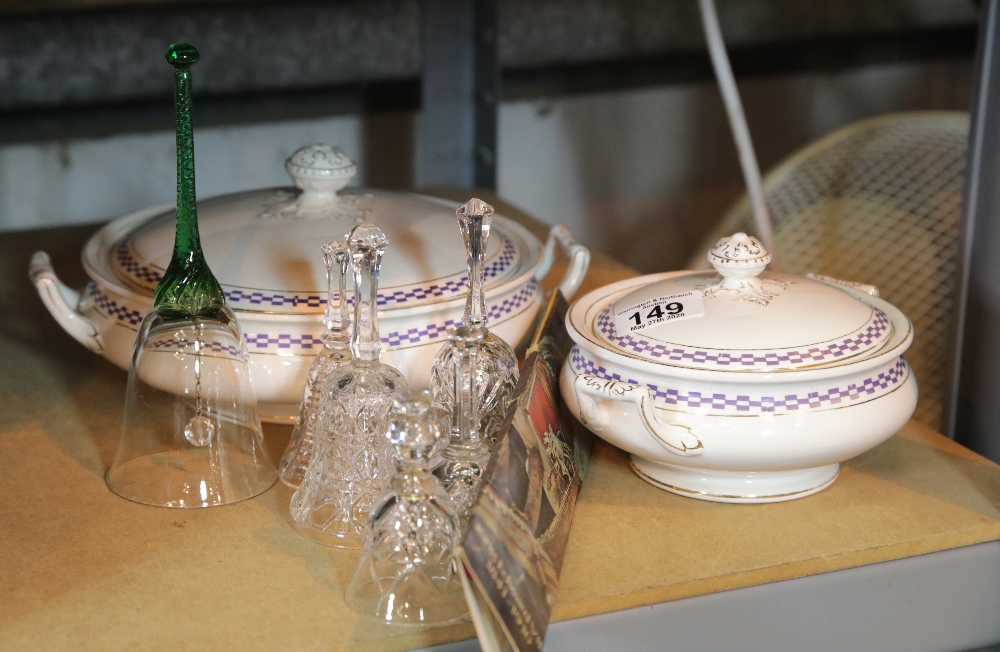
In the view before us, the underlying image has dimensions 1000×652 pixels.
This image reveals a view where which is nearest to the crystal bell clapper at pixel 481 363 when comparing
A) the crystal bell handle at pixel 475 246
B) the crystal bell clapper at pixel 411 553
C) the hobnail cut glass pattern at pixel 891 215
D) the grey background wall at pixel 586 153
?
the crystal bell handle at pixel 475 246

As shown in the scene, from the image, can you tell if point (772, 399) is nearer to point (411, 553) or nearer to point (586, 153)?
point (411, 553)

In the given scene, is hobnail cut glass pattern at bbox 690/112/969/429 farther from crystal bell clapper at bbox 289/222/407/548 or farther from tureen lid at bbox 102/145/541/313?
crystal bell clapper at bbox 289/222/407/548

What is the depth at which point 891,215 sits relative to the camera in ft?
4.16

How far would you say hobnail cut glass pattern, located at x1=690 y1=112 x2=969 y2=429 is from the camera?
46.5 inches

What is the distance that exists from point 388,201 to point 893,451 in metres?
0.44

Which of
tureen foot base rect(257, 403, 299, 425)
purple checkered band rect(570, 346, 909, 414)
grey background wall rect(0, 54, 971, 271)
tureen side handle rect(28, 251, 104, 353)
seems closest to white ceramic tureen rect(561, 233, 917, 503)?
purple checkered band rect(570, 346, 909, 414)

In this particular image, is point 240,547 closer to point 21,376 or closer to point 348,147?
point 21,376

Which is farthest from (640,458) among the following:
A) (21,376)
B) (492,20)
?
(492,20)

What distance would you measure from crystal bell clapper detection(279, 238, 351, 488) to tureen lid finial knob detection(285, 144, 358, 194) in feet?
0.41

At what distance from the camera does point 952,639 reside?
2.37 ft

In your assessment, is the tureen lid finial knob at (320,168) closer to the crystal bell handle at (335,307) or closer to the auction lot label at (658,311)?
the crystal bell handle at (335,307)

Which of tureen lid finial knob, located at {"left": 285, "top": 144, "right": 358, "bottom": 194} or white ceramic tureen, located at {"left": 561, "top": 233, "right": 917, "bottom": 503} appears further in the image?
tureen lid finial knob, located at {"left": 285, "top": 144, "right": 358, "bottom": 194}

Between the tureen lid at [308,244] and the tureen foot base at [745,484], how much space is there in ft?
0.68

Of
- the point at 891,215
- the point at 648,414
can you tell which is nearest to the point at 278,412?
the point at 648,414
